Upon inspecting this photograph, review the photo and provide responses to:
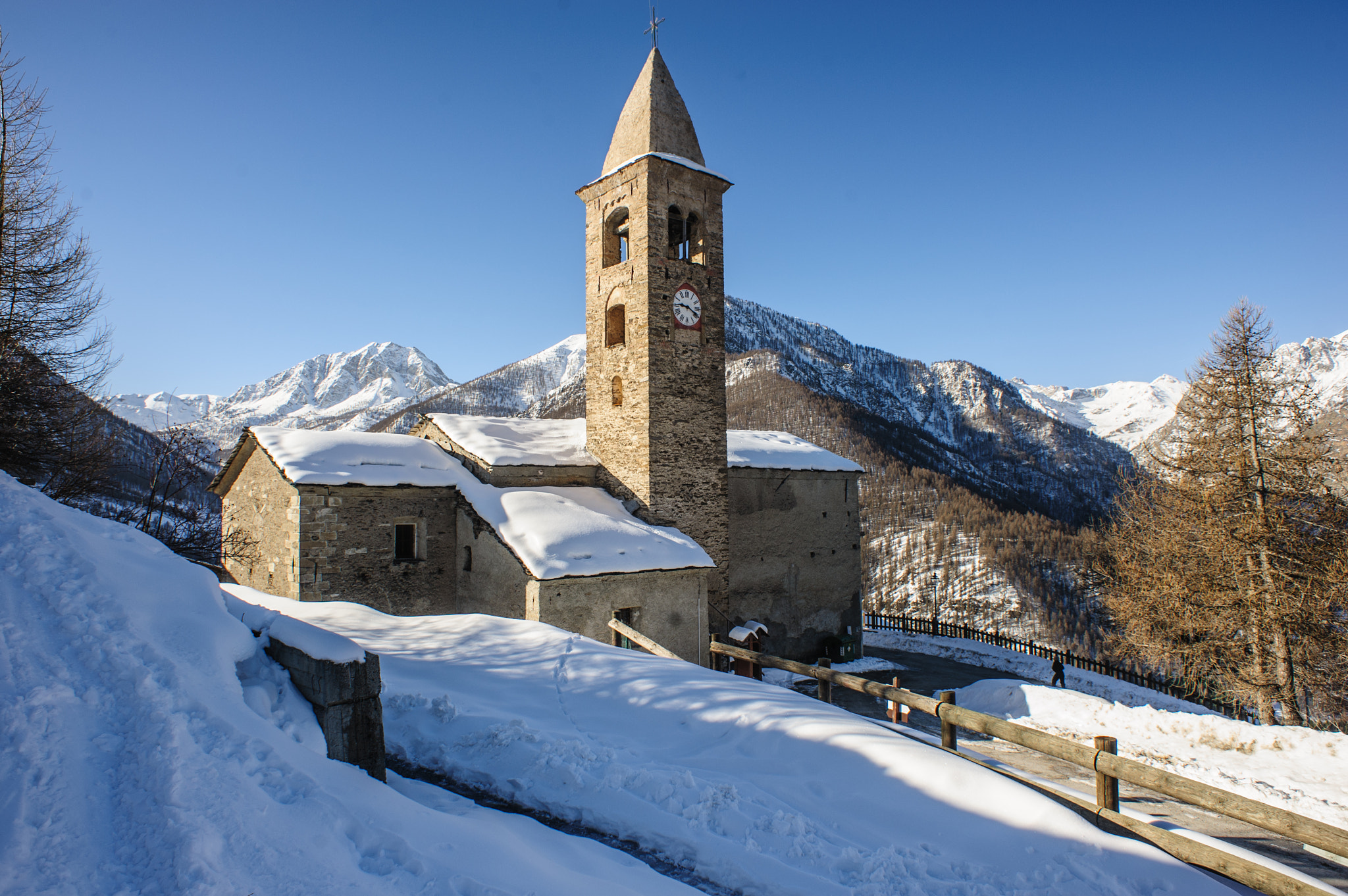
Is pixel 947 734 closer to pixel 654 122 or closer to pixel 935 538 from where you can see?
pixel 654 122

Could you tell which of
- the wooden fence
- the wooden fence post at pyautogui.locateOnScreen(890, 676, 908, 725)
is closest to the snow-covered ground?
the wooden fence post at pyautogui.locateOnScreen(890, 676, 908, 725)

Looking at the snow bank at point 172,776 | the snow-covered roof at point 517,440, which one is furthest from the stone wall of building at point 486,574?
the snow bank at point 172,776

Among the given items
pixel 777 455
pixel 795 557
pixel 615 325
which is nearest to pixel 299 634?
pixel 615 325

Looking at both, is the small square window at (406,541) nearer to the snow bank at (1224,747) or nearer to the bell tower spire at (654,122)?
the bell tower spire at (654,122)

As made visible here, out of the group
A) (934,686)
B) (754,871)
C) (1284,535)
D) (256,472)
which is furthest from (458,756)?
(1284,535)

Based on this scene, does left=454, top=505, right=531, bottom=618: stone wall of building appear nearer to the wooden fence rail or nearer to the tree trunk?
the wooden fence rail

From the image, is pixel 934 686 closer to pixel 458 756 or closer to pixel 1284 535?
pixel 1284 535

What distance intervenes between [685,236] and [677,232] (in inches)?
10.3

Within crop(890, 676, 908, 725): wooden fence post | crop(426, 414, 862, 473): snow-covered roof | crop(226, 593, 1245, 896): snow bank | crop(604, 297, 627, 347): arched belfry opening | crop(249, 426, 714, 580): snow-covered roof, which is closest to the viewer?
crop(226, 593, 1245, 896): snow bank

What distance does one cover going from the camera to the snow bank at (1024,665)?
749 inches

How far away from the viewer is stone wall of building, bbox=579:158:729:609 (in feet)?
56.0

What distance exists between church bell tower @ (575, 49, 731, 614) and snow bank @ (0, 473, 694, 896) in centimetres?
1284

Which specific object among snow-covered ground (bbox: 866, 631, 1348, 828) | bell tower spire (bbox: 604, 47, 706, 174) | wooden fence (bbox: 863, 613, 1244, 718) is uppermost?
bell tower spire (bbox: 604, 47, 706, 174)

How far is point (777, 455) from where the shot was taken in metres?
22.2
